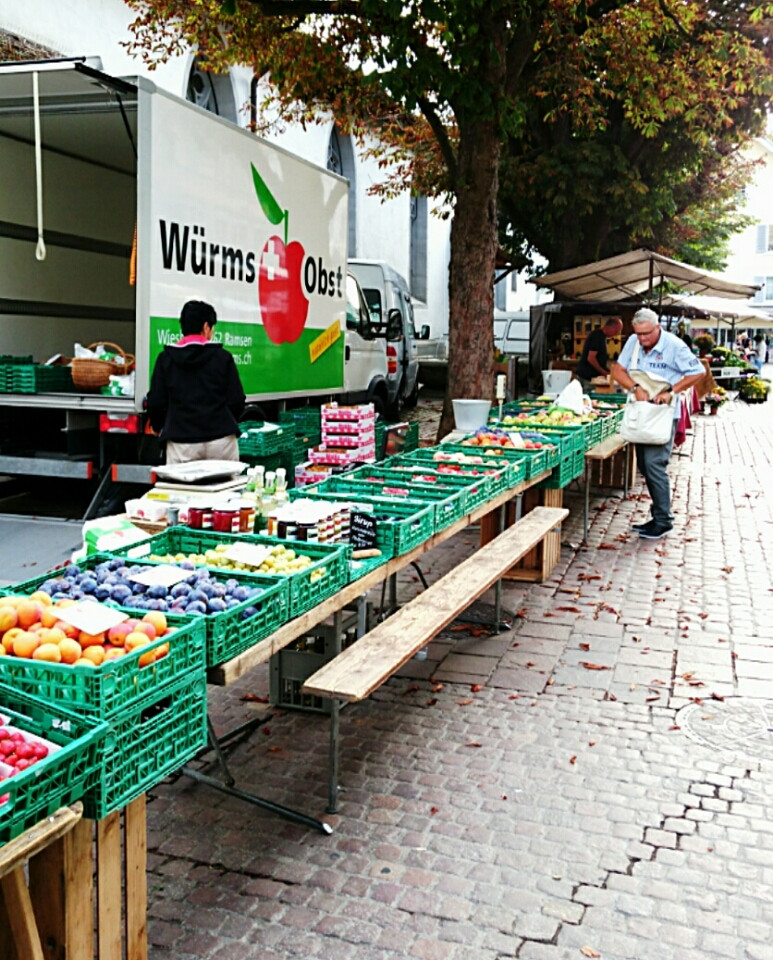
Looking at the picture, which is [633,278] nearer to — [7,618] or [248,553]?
[248,553]

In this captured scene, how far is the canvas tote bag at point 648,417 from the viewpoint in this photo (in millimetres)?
9336

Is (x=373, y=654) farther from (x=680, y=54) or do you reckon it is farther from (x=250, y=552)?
(x=680, y=54)

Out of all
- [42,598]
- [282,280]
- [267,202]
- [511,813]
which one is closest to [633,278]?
[282,280]

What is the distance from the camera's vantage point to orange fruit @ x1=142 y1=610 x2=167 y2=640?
328 cm

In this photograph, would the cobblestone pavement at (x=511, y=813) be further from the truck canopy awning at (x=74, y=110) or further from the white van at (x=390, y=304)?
the white van at (x=390, y=304)

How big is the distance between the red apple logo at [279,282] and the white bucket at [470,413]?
7.72ft

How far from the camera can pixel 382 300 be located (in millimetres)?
Answer: 16656

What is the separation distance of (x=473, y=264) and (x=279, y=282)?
2371 mm

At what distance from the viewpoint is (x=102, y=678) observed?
2742 millimetres

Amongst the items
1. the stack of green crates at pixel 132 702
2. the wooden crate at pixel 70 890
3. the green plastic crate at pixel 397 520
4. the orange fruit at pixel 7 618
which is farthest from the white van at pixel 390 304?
the wooden crate at pixel 70 890

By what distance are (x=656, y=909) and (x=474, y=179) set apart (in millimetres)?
9345

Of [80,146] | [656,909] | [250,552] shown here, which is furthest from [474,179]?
[656,909]

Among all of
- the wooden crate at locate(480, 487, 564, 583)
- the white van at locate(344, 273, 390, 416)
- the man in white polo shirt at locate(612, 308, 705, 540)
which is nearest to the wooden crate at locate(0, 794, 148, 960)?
the wooden crate at locate(480, 487, 564, 583)

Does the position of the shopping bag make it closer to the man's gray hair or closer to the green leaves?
the man's gray hair
